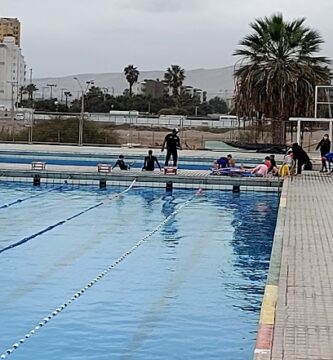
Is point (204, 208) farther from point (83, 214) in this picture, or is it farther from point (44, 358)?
point (44, 358)

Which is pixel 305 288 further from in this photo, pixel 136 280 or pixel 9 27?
pixel 9 27

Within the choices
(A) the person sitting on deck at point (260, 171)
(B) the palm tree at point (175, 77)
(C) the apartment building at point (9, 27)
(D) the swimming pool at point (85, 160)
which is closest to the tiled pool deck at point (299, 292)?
(A) the person sitting on deck at point (260, 171)

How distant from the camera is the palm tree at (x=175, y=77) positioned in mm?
81375

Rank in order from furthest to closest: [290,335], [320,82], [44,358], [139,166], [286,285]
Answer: [320,82]
[139,166]
[286,285]
[44,358]
[290,335]

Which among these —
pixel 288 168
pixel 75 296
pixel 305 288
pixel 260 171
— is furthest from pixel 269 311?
pixel 288 168

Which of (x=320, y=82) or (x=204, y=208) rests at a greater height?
(x=320, y=82)

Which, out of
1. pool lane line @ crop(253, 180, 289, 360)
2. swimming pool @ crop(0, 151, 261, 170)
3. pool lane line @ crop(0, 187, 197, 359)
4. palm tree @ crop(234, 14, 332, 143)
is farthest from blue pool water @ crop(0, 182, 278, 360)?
palm tree @ crop(234, 14, 332, 143)

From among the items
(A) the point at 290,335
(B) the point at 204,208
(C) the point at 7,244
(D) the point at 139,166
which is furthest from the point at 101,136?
(A) the point at 290,335

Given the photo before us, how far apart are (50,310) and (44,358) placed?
4.50 ft

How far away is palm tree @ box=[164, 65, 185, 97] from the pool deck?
2767 inches

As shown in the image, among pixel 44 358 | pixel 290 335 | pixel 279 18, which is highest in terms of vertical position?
pixel 279 18

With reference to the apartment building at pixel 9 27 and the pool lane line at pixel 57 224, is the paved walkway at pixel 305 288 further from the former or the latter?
the apartment building at pixel 9 27

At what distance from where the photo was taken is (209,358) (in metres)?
5.91

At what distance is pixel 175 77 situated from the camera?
82188 mm
